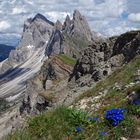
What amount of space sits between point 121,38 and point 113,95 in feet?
130

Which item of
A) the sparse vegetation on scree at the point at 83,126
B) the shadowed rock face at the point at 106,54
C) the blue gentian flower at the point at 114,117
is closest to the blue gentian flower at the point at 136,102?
the sparse vegetation on scree at the point at 83,126

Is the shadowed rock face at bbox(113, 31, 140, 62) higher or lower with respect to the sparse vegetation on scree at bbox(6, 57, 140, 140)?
lower

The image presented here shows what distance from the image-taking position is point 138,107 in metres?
11.9

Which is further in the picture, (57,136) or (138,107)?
(138,107)

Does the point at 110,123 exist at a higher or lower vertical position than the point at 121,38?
higher

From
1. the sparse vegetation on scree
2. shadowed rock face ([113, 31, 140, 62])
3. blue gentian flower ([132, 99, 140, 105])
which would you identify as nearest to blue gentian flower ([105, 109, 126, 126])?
the sparse vegetation on scree

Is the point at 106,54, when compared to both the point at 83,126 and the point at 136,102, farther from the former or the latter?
the point at 83,126

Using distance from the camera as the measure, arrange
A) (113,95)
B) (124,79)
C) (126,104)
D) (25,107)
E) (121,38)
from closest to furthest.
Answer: (126,104), (113,95), (124,79), (121,38), (25,107)

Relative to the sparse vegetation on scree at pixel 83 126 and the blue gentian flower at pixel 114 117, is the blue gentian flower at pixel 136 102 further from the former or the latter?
the blue gentian flower at pixel 114 117

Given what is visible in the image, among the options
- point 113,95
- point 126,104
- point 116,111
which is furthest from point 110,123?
point 113,95

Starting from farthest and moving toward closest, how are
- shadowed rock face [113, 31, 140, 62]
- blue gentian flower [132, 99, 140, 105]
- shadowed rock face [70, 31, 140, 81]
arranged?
1. shadowed rock face [70, 31, 140, 81]
2. shadowed rock face [113, 31, 140, 62]
3. blue gentian flower [132, 99, 140, 105]

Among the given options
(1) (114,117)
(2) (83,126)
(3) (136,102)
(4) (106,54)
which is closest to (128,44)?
(4) (106,54)

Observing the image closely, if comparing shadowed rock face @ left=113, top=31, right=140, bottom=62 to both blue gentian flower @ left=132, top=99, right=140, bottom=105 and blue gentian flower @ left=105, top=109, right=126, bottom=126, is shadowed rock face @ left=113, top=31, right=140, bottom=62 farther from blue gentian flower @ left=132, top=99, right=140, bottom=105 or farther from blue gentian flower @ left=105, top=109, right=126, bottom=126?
blue gentian flower @ left=105, top=109, right=126, bottom=126

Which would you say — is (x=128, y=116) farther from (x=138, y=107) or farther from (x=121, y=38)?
(x=121, y=38)
